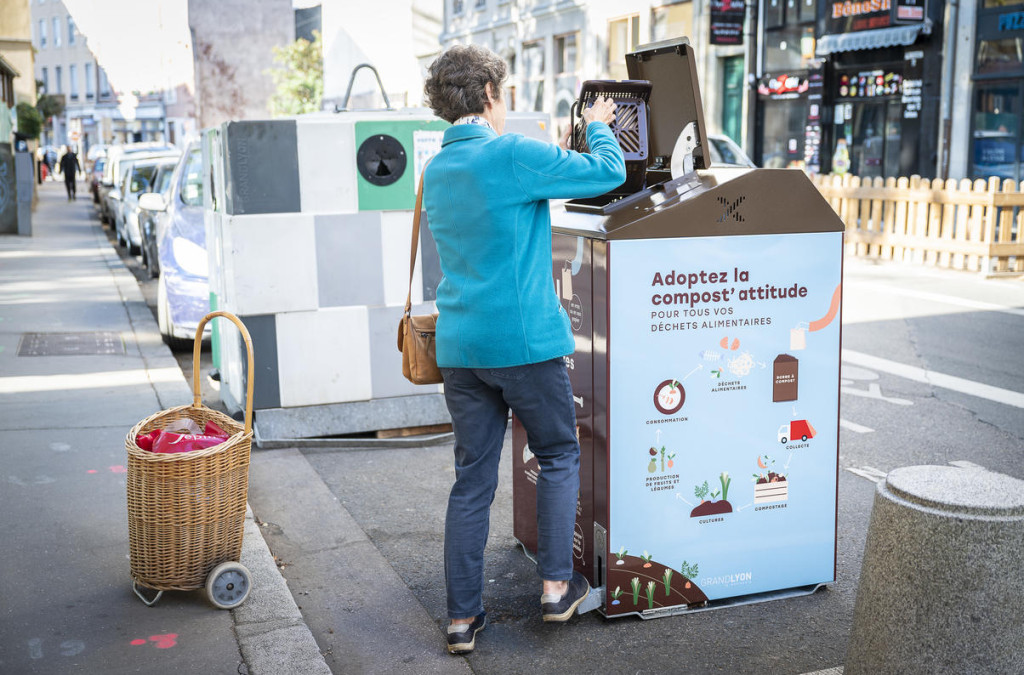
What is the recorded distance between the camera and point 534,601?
13.3 feet

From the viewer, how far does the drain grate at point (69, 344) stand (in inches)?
362

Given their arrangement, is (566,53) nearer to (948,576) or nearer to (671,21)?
(671,21)

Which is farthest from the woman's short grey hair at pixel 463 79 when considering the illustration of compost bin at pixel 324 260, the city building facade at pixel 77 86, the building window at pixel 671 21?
the city building facade at pixel 77 86

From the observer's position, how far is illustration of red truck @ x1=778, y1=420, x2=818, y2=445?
13.0 ft

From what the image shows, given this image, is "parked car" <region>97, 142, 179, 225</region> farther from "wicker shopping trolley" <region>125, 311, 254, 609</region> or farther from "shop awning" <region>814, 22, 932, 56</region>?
"wicker shopping trolley" <region>125, 311, 254, 609</region>

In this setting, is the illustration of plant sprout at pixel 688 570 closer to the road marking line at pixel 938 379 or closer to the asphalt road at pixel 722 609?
the asphalt road at pixel 722 609

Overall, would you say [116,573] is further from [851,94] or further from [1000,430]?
[851,94]

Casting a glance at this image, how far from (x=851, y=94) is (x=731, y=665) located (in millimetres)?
21931

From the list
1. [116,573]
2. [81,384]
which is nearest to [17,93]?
[81,384]

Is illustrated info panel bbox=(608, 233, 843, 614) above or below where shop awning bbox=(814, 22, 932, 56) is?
below

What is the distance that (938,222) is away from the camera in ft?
48.7

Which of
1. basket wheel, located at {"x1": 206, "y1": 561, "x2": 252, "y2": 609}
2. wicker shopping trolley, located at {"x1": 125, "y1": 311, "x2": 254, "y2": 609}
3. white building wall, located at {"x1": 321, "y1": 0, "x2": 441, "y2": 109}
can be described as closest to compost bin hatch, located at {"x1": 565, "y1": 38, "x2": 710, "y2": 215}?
wicker shopping trolley, located at {"x1": 125, "y1": 311, "x2": 254, "y2": 609}

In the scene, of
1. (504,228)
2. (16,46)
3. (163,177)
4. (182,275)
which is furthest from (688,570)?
(16,46)

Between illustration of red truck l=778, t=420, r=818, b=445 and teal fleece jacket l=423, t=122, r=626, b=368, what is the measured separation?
3.20 feet
